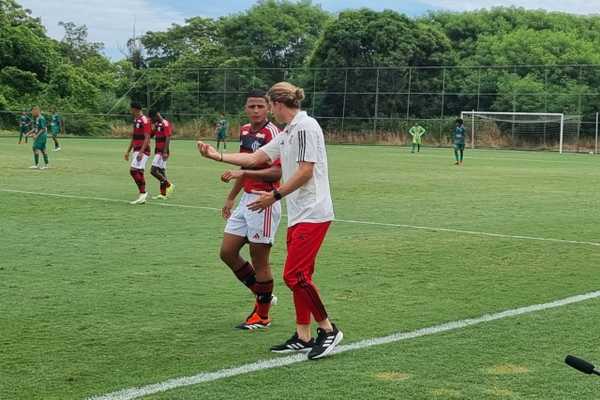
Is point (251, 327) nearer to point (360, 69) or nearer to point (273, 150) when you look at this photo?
point (273, 150)

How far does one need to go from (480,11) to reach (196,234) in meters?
70.6

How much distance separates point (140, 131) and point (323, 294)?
1028 cm

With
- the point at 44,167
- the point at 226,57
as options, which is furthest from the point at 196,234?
the point at 226,57

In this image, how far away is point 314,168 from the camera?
649cm

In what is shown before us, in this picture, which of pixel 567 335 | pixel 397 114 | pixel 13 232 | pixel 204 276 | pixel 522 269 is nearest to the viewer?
pixel 567 335

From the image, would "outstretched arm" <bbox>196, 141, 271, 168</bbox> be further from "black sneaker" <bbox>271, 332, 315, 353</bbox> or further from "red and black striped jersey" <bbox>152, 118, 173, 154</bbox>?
"red and black striped jersey" <bbox>152, 118, 173, 154</bbox>

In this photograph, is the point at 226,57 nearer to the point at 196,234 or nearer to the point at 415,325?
the point at 196,234

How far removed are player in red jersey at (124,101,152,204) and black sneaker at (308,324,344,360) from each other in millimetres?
11571

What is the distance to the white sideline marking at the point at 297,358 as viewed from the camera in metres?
5.57

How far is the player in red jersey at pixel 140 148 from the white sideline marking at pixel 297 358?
420 inches

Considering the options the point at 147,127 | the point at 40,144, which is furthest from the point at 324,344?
the point at 40,144

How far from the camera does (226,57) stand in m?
80.4

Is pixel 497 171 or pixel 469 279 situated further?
pixel 497 171

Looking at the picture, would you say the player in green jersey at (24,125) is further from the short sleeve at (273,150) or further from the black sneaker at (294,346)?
the black sneaker at (294,346)
